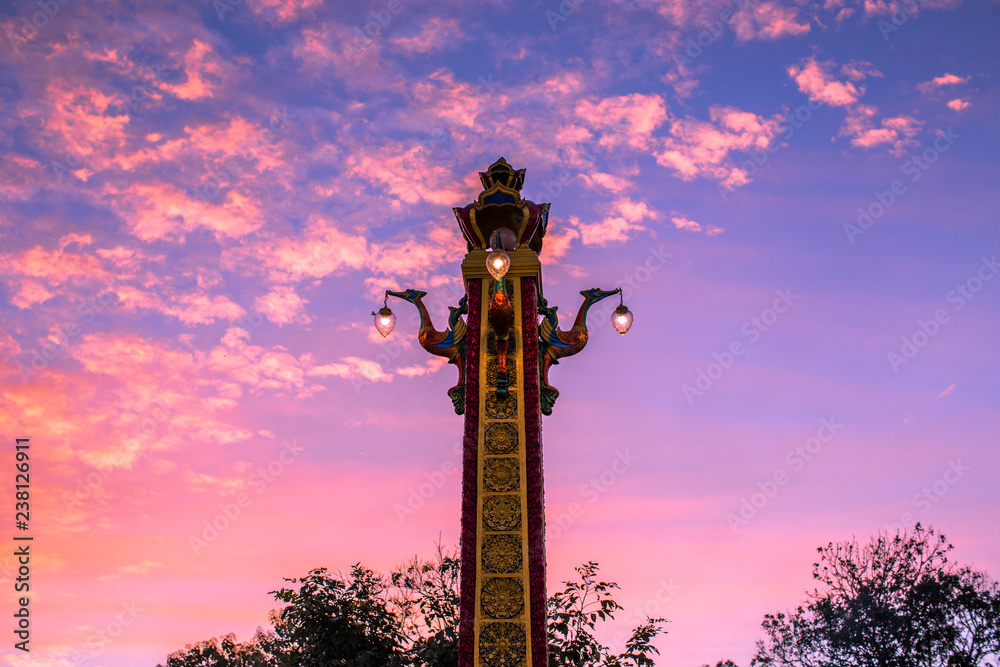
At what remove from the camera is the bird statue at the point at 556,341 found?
1123 cm

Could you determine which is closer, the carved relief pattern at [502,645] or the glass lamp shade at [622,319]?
the carved relief pattern at [502,645]

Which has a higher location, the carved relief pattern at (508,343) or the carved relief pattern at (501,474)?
the carved relief pattern at (508,343)

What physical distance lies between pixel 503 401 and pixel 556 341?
1101 mm

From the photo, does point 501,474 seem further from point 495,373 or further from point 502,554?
point 495,373

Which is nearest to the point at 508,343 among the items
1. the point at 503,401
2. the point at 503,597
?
the point at 503,401

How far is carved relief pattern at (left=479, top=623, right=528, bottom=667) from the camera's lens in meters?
9.75

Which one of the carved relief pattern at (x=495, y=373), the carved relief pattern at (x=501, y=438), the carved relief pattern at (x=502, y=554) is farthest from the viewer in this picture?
the carved relief pattern at (x=495, y=373)

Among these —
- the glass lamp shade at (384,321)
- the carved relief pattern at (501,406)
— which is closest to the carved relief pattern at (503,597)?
the carved relief pattern at (501,406)

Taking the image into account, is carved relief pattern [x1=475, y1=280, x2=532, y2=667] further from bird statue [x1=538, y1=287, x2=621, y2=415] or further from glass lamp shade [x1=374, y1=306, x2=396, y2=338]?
glass lamp shade [x1=374, y1=306, x2=396, y2=338]

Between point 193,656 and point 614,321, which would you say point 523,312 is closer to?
point 614,321

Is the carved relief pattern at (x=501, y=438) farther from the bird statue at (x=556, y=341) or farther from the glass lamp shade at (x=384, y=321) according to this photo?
the glass lamp shade at (x=384, y=321)

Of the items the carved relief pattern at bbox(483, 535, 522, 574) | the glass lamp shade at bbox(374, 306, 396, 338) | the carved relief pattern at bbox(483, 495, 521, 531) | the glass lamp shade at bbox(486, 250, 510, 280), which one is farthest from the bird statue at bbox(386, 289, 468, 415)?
the glass lamp shade at bbox(486, 250, 510, 280)

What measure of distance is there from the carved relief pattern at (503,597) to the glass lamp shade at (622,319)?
337 cm

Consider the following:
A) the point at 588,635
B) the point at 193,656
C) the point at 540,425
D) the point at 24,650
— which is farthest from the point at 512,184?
the point at 193,656
